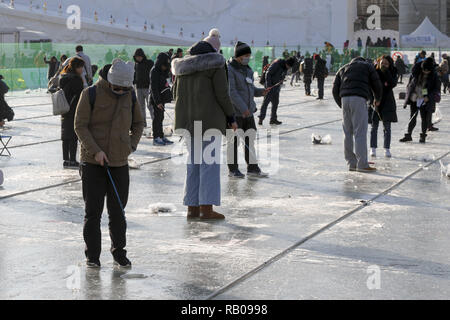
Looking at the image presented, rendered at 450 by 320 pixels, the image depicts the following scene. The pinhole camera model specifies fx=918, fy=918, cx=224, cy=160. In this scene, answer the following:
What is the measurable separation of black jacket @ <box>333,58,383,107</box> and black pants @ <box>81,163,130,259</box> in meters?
5.60

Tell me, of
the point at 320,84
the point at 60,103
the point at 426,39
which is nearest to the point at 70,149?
the point at 60,103

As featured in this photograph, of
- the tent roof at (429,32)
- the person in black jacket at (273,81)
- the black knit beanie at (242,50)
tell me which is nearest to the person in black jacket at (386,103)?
the black knit beanie at (242,50)

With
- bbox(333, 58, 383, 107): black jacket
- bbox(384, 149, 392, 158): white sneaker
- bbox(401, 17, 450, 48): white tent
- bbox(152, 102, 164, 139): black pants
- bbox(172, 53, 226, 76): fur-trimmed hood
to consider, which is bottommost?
bbox(384, 149, 392, 158): white sneaker

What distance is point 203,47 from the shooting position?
344 inches

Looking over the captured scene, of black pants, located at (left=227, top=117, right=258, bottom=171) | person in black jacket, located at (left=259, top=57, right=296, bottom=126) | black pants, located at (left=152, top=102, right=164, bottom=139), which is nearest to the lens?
black pants, located at (left=227, top=117, right=258, bottom=171)

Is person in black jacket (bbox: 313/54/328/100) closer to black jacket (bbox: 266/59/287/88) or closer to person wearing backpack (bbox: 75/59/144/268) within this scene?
black jacket (bbox: 266/59/287/88)

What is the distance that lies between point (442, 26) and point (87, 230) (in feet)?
243

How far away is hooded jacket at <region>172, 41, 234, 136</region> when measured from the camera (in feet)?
28.5

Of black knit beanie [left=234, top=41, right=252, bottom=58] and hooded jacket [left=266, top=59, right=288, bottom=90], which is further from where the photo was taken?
hooded jacket [left=266, top=59, right=288, bottom=90]

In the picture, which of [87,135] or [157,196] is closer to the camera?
[87,135]

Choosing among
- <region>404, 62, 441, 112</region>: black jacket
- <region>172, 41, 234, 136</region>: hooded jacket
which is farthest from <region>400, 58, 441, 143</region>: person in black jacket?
<region>172, 41, 234, 136</region>: hooded jacket
